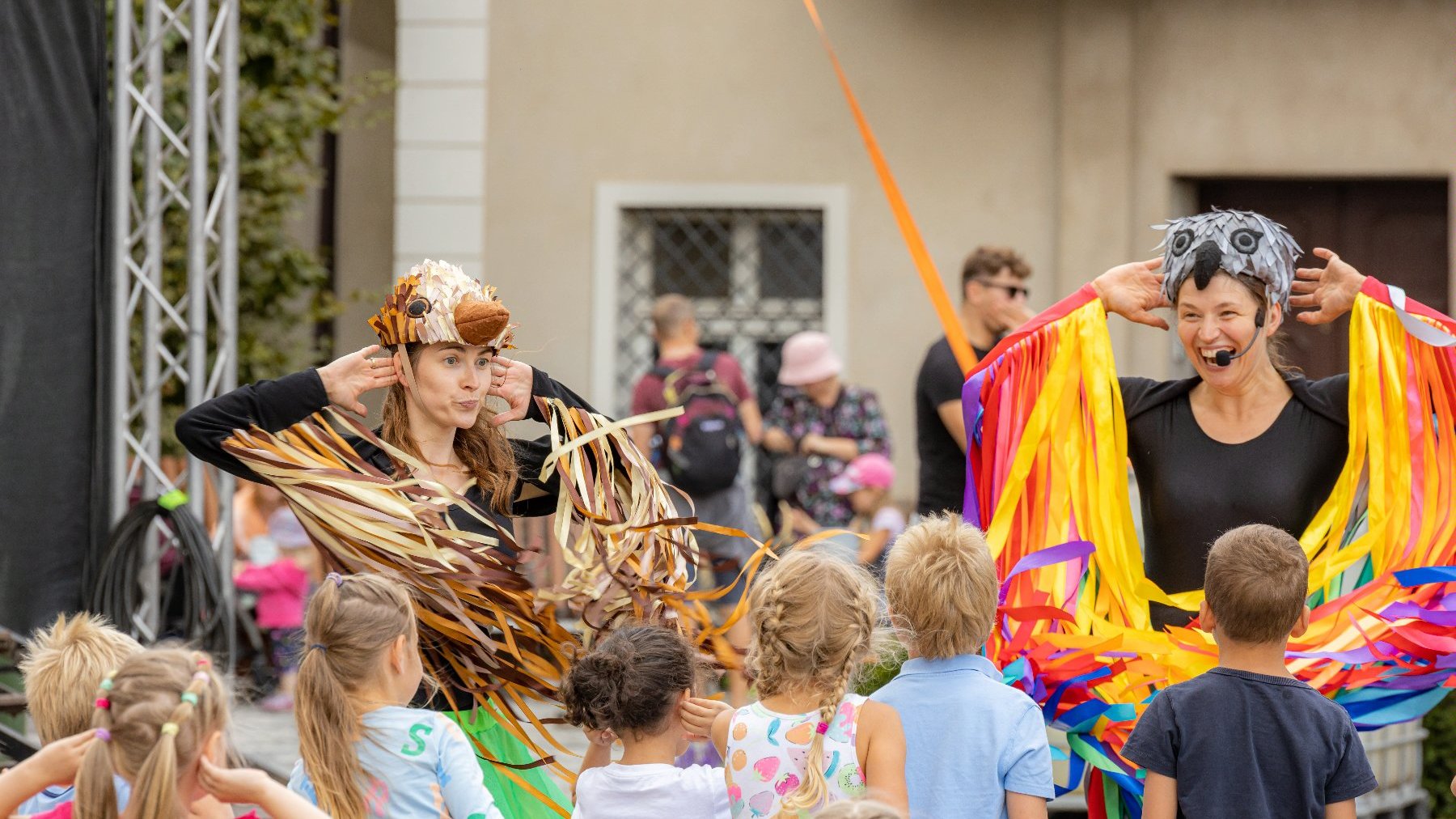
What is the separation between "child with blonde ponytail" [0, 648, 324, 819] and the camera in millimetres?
2371

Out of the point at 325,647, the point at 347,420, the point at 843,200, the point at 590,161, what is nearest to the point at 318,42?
the point at 590,161

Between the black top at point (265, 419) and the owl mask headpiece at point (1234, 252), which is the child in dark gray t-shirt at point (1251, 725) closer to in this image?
the owl mask headpiece at point (1234, 252)

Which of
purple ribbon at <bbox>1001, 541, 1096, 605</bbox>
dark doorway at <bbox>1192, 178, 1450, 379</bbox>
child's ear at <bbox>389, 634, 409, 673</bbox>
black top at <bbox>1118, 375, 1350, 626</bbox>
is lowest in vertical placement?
child's ear at <bbox>389, 634, 409, 673</bbox>

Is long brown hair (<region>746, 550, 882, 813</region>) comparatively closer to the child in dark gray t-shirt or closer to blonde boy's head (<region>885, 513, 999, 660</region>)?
blonde boy's head (<region>885, 513, 999, 660</region>)

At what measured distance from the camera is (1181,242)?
339 cm

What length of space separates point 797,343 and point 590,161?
7.05ft

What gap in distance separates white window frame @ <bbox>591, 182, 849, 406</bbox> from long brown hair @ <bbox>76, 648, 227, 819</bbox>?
6.30 metres

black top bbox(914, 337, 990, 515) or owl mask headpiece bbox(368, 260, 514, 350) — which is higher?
owl mask headpiece bbox(368, 260, 514, 350)

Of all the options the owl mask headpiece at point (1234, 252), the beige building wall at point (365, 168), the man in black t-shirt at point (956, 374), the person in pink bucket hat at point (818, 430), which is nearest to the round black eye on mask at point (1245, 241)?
the owl mask headpiece at point (1234, 252)

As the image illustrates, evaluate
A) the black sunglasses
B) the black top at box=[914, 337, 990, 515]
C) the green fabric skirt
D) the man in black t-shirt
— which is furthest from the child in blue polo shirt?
the black sunglasses

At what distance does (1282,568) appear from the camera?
283 centimetres

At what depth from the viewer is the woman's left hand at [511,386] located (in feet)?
11.3

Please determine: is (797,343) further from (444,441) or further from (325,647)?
(325,647)

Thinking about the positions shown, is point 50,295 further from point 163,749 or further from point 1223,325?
point 1223,325
